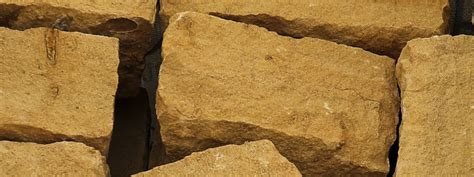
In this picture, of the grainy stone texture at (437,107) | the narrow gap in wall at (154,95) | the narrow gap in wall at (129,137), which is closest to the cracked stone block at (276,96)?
the grainy stone texture at (437,107)

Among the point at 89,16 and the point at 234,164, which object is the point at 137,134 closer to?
the point at 89,16

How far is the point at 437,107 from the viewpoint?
116 inches

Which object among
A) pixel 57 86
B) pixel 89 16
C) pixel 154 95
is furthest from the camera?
pixel 154 95

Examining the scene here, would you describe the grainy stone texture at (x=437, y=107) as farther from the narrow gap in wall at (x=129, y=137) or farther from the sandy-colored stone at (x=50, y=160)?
the narrow gap in wall at (x=129, y=137)

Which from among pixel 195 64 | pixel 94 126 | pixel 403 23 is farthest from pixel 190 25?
pixel 403 23

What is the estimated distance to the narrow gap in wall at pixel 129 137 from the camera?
11.6 feet

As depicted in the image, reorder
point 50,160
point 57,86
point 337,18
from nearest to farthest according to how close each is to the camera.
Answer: point 50,160 < point 57,86 < point 337,18

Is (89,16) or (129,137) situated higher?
(89,16)

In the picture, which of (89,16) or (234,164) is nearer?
(234,164)

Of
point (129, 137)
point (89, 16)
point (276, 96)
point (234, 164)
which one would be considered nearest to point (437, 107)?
point (276, 96)

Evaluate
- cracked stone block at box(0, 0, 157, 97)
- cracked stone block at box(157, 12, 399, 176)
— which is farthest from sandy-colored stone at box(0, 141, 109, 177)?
cracked stone block at box(0, 0, 157, 97)

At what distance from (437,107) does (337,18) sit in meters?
0.48

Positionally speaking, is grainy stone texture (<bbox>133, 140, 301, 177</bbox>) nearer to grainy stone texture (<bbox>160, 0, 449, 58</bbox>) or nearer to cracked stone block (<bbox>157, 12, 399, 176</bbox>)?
cracked stone block (<bbox>157, 12, 399, 176</bbox>)

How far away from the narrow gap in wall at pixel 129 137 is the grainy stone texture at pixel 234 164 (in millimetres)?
779
